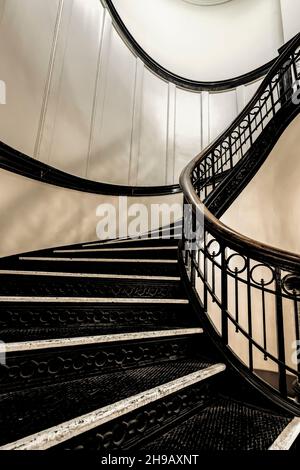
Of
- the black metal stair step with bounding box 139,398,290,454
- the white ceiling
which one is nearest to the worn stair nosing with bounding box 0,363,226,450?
the black metal stair step with bounding box 139,398,290,454

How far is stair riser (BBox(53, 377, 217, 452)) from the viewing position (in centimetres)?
74

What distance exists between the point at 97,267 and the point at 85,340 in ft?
2.86

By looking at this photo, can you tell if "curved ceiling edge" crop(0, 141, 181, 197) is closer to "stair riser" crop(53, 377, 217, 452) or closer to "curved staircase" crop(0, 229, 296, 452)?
"curved staircase" crop(0, 229, 296, 452)

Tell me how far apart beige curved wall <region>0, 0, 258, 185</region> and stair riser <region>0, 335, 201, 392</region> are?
188 cm

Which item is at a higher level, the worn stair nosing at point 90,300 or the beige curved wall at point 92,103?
the beige curved wall at point 92,103

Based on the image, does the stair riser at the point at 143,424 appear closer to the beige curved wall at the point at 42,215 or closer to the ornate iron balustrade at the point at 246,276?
the ornate iron balustrade at the point at 246,276

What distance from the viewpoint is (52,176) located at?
2498mm

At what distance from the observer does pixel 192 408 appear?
1.08 metres

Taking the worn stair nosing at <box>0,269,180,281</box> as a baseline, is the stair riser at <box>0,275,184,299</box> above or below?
below

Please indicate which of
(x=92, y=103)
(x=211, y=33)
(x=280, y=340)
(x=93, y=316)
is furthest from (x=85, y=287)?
(x=211, y=33)

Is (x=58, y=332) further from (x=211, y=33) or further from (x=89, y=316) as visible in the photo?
(x=211, y=33)

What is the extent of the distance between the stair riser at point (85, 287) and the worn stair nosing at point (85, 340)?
35cm

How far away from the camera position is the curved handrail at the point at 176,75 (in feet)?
12.3

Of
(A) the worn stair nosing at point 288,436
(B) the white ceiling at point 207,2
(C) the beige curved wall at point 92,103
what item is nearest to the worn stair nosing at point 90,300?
(A) the worn stair nosing at point 288,436
